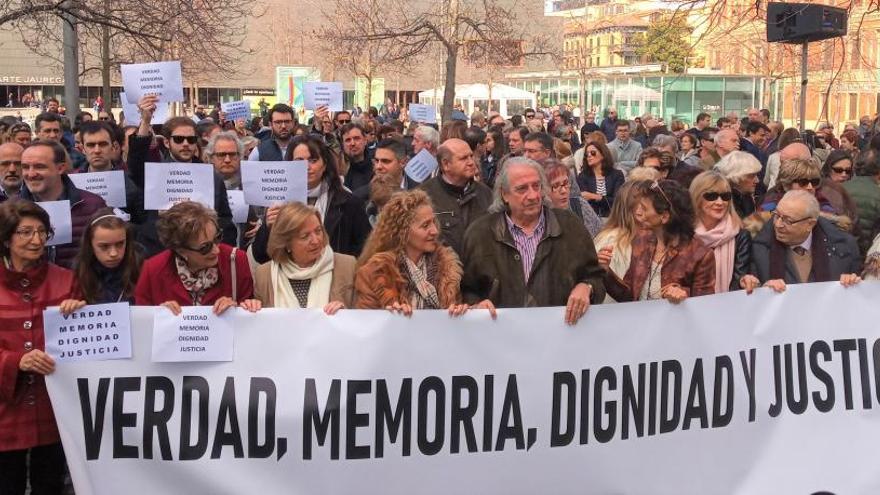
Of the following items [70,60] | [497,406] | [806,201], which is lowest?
[497,406]

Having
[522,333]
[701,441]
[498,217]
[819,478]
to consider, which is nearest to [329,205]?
[498,217]

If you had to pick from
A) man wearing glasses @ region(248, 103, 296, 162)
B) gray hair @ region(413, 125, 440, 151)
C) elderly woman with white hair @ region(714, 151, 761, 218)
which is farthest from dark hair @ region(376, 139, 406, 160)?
elderly woman with white hair @ region(714, 151, 761, 218)

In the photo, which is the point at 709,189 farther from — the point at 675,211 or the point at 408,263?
the point at 408,263

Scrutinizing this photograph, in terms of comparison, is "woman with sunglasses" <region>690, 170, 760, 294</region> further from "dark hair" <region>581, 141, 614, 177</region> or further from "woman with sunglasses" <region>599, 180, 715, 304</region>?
"dark hair" <region>581, 141, 614, 177</region>

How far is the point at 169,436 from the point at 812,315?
295 cm

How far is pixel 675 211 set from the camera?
521 cm

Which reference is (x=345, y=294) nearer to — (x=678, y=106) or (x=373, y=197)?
(x=373, y=197)

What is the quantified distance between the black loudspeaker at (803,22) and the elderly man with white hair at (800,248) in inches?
208

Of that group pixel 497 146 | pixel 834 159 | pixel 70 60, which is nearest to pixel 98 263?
pixel 834 159

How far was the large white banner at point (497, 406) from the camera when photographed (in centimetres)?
453

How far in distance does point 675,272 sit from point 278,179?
2.39m

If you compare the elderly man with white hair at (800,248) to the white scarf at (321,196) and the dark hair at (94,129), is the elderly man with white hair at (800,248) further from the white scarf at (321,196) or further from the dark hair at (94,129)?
the dark hair at (94,129)

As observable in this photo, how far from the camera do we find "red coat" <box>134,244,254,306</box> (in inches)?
185

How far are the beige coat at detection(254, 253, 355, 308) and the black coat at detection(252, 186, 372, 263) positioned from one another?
1.33 metres
